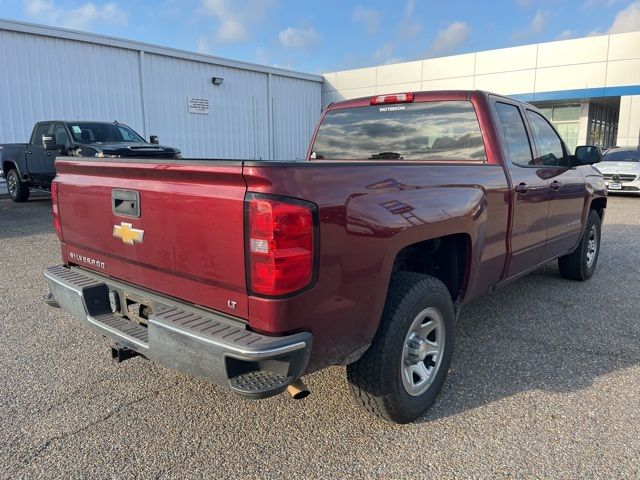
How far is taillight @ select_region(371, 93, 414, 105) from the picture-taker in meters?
4.03


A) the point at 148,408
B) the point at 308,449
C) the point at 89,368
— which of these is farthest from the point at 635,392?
the point at 89,368

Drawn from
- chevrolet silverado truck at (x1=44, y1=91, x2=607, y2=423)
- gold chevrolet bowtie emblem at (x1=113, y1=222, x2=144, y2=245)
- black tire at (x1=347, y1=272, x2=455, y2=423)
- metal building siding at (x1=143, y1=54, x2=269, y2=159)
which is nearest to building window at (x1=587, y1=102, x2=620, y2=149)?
metal building siding at (x1=143, y1=54, x2=269, y2=159)

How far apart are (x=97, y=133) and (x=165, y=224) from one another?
9.61 meters

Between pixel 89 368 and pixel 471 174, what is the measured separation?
2.95m

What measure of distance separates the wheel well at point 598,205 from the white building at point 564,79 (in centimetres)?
1677

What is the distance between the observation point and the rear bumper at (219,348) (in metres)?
2.01

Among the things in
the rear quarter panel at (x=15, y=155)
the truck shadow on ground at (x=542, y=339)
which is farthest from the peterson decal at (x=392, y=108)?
the rear quarter panel at (x=15, y=155)

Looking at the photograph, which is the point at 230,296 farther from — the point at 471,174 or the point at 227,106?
the point at 227,106

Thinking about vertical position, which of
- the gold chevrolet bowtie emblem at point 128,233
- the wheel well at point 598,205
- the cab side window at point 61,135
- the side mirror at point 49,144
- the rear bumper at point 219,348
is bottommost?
the rear bumper at point 219,348

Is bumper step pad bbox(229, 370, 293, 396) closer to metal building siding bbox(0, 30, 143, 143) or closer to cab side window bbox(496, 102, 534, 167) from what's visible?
cab side window bbox(496, 102, 534, 167)

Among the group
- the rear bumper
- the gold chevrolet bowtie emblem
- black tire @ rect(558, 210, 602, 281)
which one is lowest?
black tire @ rect(558, 210, 602, 281)

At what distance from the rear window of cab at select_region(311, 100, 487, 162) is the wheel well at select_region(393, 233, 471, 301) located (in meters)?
0.81

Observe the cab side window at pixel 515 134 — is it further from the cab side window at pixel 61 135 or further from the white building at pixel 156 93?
the white building at pixel 156 93

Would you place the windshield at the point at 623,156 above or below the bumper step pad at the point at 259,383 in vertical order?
above
